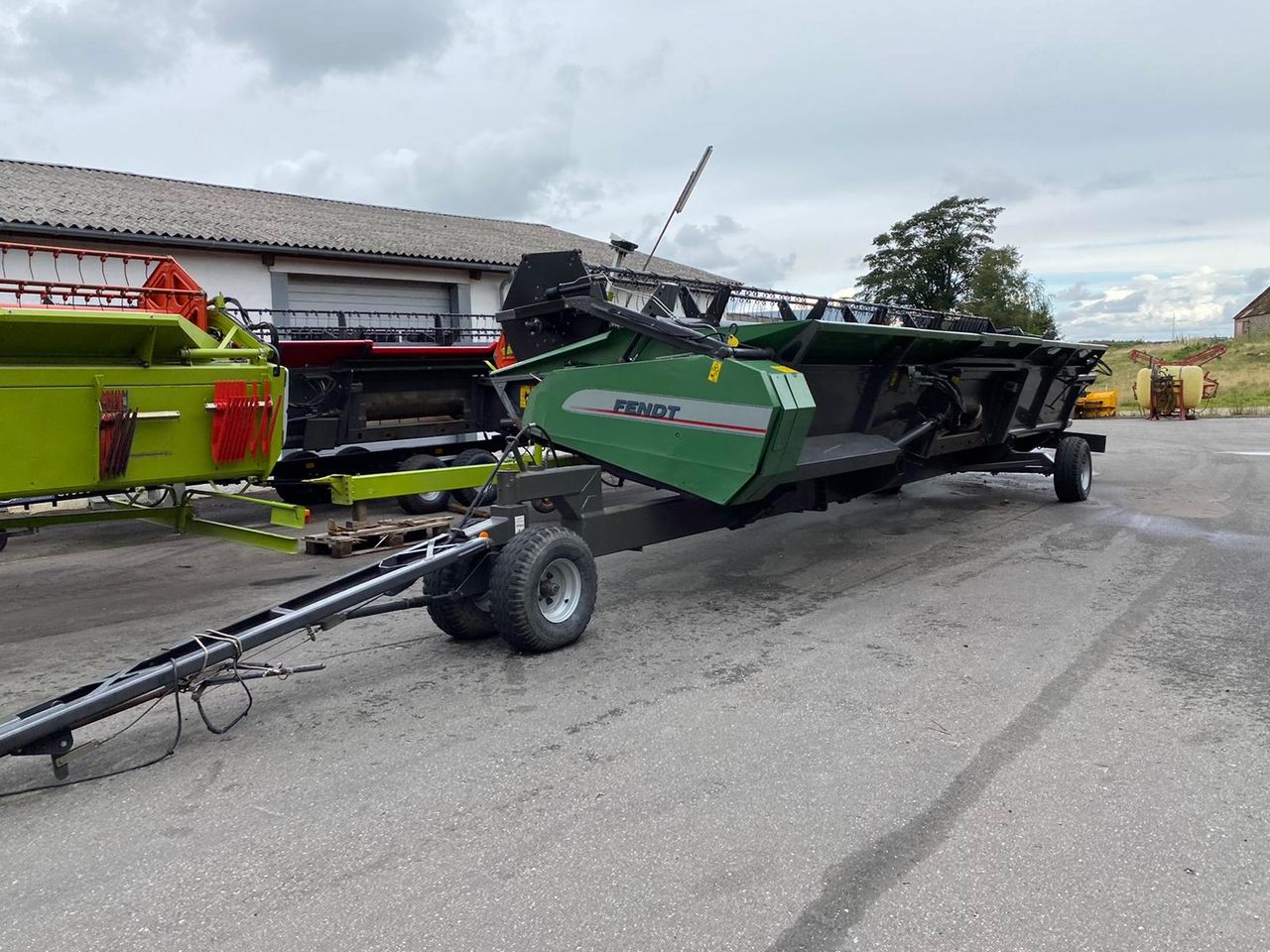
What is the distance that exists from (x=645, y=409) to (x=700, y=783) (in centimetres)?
271

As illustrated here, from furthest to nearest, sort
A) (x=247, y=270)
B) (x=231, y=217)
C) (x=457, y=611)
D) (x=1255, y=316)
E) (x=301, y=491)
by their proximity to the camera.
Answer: (x=1255, y=316), (x=231, y=217), (x=247, y=270), (x=301, y=491), (x=457, y=611)

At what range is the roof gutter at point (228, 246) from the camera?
1183cm

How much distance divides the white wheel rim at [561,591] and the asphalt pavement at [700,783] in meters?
0.24

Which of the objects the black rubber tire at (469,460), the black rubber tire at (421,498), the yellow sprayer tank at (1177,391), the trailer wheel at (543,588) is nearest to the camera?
the trailer wheel at (543,588)

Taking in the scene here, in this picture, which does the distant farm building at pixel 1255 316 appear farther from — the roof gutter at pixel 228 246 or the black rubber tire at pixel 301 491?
the black rubber tire at pixel 301 491

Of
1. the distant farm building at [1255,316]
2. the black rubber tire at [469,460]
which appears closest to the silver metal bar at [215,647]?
the black rubber tire at [469,460]

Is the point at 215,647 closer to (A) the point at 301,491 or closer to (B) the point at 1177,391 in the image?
(A) the point at 301,491

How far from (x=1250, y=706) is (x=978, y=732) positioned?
4.34 feet

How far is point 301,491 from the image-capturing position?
931 centimetres

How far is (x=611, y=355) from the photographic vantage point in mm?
5973

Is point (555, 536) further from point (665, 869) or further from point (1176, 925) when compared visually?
point (1176, 925)

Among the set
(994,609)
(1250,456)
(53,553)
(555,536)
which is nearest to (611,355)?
(555,536)

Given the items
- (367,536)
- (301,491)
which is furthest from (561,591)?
(301,491)

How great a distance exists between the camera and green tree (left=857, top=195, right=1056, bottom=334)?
37125mm
